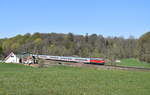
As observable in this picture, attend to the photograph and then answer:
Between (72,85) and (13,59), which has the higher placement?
(13,59)

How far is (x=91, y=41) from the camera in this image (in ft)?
450

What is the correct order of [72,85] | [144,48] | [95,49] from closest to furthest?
[72,85] < [144,48] < [95,49]

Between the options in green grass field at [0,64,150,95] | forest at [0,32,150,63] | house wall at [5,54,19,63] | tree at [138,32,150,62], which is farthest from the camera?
forest at [0,32,150,63]

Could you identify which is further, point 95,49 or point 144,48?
point 95,49

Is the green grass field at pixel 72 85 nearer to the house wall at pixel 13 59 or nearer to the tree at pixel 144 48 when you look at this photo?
the tree at pixel 144 48

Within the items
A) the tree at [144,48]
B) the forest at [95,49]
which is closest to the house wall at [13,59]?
the forest at [95,49]

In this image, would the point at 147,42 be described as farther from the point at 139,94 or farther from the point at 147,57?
the point at 139,94

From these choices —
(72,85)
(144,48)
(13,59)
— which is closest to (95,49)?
(144,48)

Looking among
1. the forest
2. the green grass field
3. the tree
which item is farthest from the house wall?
the green grass field

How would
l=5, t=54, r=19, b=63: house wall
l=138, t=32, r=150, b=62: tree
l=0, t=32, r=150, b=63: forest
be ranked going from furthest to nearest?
l=0, t=32, r=150, b=63: forest < l=5, t=54, r=19, b=63: house wall < l=138, t=32, r=150, b=62: tree

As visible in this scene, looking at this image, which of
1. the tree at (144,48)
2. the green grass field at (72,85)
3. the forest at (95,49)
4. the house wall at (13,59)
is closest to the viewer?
the green grass field at (72,85)

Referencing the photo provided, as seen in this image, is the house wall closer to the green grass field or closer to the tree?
the tree

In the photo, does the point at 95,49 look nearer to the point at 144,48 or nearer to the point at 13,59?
the point at 144,48

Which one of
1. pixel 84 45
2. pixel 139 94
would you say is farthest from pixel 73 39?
pixel 139 94
